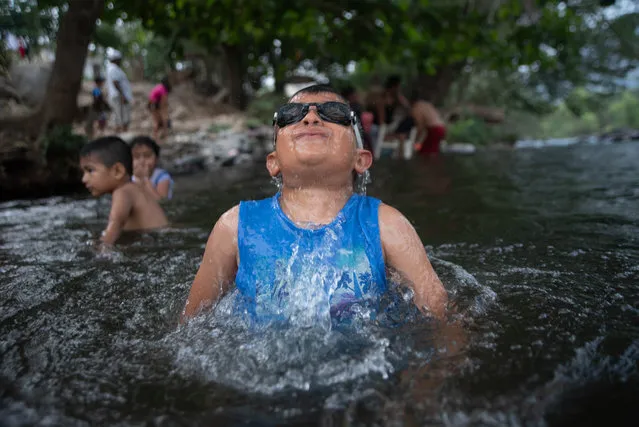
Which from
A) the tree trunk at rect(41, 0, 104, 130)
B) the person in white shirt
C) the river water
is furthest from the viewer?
the person in white shirt

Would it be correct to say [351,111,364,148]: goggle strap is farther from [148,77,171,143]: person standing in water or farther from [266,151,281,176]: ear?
[148,77,171,143]: person standing in water

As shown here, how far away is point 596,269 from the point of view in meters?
2.91

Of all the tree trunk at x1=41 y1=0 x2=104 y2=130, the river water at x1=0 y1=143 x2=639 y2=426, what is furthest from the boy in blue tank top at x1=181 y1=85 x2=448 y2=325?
the tree trunk at x1=41 y1=0 x2=104 y2=130

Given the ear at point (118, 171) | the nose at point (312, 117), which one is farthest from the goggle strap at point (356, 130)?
the ear at point (118, 171)

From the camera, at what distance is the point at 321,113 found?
2.38 metres

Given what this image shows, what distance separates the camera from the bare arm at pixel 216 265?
7.66 feet

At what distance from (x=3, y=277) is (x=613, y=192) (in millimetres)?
5763

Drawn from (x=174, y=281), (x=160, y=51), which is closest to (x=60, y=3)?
(x=174, y=281)

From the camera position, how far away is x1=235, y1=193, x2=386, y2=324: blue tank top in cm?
218

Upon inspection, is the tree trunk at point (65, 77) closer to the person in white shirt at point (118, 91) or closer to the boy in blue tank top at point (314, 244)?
the person in white shirt at point (118, 91)

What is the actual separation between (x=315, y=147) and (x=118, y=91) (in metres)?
10.9

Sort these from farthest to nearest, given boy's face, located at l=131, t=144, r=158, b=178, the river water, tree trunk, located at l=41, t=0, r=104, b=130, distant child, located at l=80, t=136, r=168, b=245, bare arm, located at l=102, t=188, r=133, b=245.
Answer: tree trunk, located at l=41, t=0, r=104, b=130 → boy's face, located at l=131, t=144, r=158, b=178 → distant child, located at l=80, t=136, r=168, b=245 → bare arm, located at l=102, t=188, r=133, b=245 → the river water

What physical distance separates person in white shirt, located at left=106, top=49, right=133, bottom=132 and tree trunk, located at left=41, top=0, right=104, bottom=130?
400cm

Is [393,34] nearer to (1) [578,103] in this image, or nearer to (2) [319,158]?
(2) [319,158]
